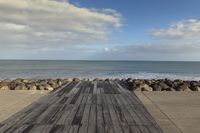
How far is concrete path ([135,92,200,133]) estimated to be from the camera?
22.7 ft

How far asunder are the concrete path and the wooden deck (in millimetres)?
326

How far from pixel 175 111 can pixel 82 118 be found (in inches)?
124

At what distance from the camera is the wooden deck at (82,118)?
21.0 ft

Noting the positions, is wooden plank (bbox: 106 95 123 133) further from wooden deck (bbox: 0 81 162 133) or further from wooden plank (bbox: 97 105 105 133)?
wooden plank (bbox: 97 105 105 133)

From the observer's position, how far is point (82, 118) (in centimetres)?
740

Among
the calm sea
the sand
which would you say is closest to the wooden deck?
the sand

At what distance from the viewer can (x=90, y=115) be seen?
7.80 meters

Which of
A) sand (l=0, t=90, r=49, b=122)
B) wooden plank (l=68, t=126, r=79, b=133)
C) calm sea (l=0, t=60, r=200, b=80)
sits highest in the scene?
wooden plank (l=68, t=126, r=79, b=133)

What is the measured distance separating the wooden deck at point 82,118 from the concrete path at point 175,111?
33 cm

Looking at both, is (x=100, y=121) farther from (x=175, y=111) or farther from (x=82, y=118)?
(x=175, y=111)

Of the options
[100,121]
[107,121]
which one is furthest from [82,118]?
[107,121]

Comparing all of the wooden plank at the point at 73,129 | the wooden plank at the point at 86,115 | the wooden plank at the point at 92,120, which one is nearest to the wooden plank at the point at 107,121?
the wooden plank at the point at 92,120

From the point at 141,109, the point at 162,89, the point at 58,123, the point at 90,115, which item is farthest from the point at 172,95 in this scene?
the point at 58,123

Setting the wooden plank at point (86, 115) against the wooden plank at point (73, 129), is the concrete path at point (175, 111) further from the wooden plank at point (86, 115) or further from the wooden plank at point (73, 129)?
the wooden plank at point (73, 129)
